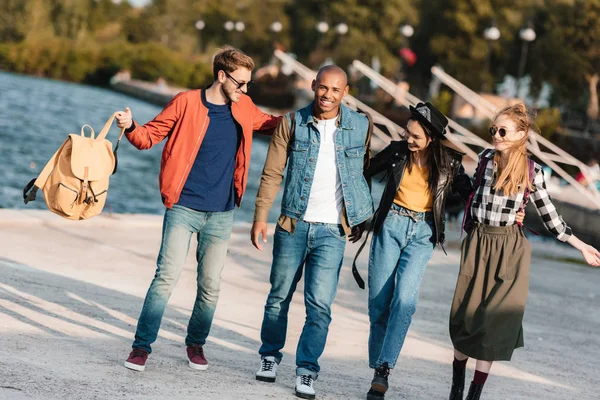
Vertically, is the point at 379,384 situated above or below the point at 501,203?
below

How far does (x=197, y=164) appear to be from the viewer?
5.98 meters

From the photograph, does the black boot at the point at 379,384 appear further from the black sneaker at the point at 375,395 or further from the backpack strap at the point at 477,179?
the backpack strap at the point at 477,179

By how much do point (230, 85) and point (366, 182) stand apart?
952mm

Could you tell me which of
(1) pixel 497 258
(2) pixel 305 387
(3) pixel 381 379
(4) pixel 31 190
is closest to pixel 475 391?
(3) pixel 381 379

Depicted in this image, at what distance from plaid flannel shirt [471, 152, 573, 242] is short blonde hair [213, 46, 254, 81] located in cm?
144

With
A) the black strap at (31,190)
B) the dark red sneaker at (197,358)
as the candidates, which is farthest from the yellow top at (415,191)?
the black strap at (31,190)

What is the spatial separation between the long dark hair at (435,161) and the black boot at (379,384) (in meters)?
1.01

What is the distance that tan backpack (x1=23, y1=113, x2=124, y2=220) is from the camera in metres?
5.96

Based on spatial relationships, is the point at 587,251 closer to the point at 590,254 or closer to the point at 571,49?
the point at 590,254

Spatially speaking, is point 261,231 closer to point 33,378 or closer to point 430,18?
point 33,378

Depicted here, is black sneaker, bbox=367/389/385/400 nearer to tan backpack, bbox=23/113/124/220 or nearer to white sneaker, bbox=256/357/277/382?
white sneaker, bbox=256/357/277/382

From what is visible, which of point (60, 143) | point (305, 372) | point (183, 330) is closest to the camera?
point (305, 372)

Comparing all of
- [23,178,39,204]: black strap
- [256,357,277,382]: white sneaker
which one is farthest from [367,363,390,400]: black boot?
[23,178,39,204]: black strap

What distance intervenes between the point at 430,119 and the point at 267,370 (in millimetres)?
1675
